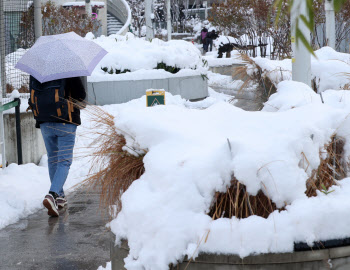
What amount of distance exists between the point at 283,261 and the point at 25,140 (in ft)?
22.2

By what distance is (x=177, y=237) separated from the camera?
10.8 ft

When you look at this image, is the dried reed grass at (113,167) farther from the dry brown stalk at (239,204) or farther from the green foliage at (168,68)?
the green foliage at (168,68)

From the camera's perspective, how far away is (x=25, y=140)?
934 centimetres

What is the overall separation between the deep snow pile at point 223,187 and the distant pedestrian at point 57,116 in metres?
3.05

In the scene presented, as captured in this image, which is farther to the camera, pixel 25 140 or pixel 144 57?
pixel 144 57

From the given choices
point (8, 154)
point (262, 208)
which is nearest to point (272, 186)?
point (262, 208)

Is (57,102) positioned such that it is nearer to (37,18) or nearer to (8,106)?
(8,106)

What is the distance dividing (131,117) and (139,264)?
954 millimetres

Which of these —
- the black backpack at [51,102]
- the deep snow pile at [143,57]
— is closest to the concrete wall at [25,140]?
the black backpack at [51,102]

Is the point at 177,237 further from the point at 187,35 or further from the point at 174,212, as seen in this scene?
A: the point at 187,35

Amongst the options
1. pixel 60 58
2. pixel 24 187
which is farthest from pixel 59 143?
pixel 24 187

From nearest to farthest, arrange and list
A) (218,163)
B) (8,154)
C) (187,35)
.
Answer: (218,163)
(8,154)
(187,35)

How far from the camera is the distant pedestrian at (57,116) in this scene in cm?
673

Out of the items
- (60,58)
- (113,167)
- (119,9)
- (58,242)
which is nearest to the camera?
(113,167)
